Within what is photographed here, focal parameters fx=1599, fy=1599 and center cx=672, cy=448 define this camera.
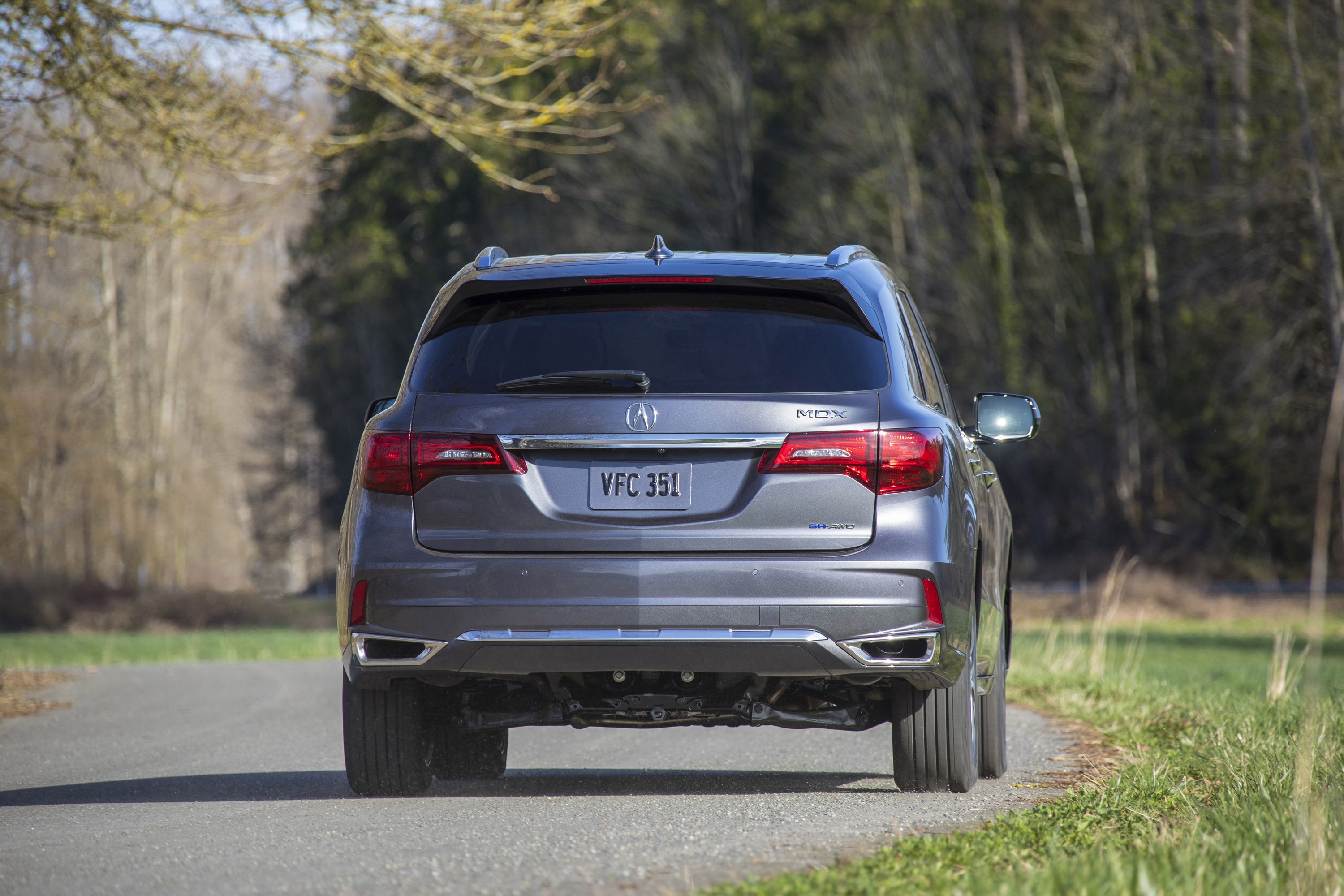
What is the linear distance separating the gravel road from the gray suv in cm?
45

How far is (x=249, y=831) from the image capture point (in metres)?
5.29

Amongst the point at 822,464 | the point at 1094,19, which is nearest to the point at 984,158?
the point at 1094,19

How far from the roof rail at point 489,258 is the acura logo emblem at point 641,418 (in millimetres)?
884

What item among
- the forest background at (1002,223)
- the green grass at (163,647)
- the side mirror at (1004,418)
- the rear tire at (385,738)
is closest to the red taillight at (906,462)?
the side mirror at (1004,418)

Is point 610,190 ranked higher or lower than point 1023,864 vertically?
higher

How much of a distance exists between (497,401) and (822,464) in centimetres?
111

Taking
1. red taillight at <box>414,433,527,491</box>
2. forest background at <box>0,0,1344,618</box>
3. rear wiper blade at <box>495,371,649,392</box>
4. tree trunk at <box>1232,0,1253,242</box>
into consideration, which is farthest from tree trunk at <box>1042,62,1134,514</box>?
red taillight at <box>414,433,527,491</box>

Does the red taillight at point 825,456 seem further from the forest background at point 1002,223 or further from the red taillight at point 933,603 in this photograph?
the forest background at point 1002,223

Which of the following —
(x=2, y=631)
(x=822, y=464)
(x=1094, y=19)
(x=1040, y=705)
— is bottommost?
(x=2, y=631)

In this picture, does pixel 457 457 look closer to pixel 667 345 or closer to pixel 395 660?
pixel 395 660

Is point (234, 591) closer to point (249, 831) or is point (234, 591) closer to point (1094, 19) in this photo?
point (1094, 19)

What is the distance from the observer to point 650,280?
565cm

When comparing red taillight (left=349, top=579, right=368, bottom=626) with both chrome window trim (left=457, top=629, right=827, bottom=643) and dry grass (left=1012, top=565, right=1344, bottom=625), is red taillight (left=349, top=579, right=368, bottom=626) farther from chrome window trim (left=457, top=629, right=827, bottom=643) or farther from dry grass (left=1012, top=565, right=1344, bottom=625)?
dry grass (left=1012, top=565, right=1344, bottom=625)

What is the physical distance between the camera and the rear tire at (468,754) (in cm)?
645
